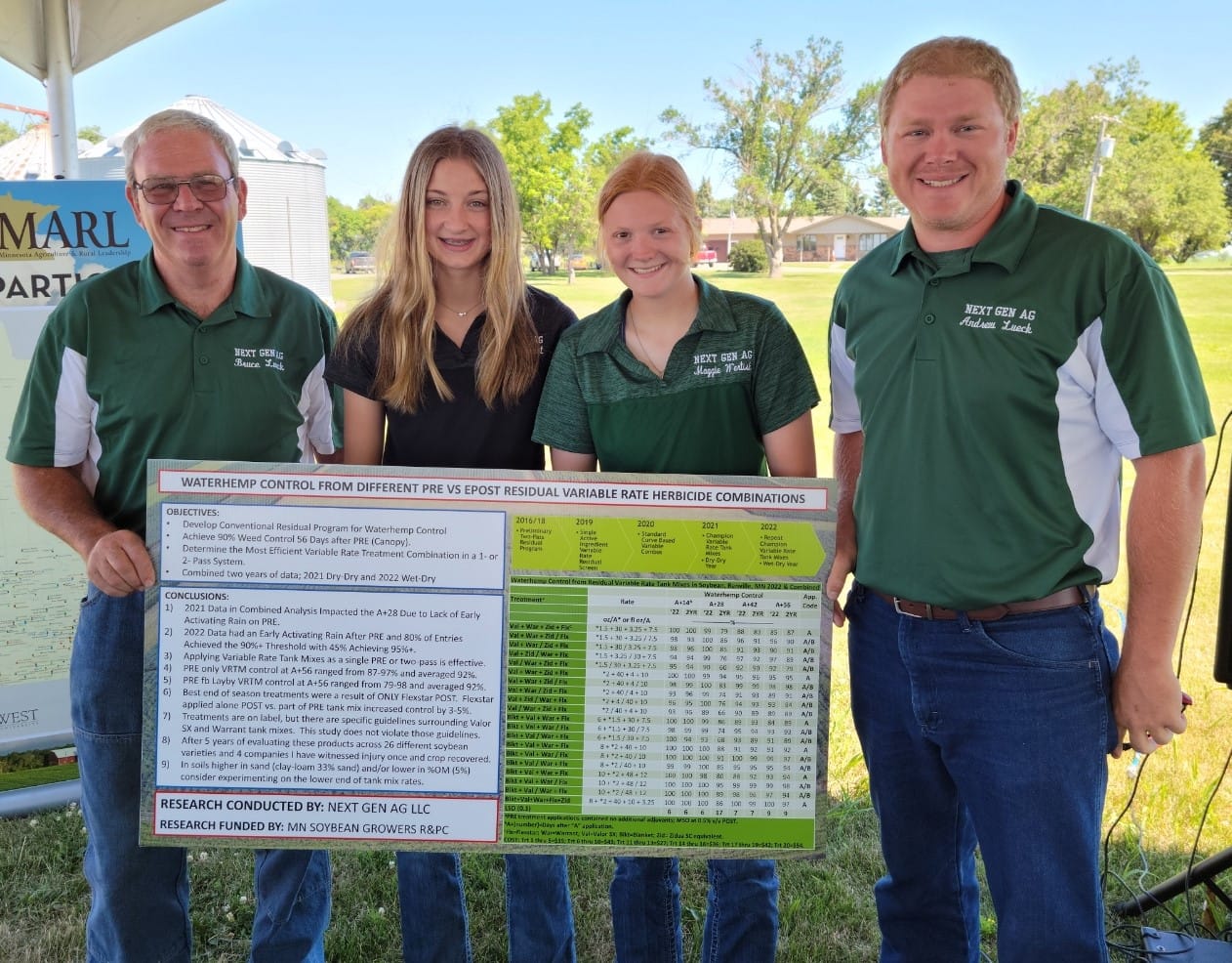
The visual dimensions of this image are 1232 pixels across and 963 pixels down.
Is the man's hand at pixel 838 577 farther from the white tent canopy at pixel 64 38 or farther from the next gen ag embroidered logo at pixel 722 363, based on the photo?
the white tent canopy at pixel 64 38

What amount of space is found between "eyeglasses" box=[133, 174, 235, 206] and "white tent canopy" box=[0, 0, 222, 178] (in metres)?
1.75

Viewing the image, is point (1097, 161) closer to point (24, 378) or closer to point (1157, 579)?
point (1157, 579)

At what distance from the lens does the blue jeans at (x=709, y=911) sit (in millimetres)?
2258

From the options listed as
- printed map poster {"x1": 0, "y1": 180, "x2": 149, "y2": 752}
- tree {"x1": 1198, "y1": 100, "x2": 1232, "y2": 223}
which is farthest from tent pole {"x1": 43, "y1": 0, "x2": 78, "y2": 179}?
tree {"x1": 1198, "y1": 100, "x2": 1232, "y2": 223}

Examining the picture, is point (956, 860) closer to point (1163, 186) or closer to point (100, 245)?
point (100, 245)

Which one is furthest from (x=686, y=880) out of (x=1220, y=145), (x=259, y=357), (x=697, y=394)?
(x=1220, y=145)

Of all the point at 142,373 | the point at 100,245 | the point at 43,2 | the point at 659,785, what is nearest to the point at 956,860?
the point at 659,785

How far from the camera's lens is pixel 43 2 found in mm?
3449

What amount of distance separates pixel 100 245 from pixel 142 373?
1.65m

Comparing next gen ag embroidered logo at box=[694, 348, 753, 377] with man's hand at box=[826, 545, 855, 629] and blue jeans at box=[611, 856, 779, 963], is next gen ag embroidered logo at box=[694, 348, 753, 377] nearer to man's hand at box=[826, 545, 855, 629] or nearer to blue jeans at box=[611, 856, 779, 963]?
man's hand at box=[826, 545, 855, 629]

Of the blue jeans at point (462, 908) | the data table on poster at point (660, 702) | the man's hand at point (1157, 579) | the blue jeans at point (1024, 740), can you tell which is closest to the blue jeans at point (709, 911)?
the blue jeans at point (462, 908)

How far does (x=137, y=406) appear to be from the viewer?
7.08 ft

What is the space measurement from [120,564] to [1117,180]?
17263 millimetres

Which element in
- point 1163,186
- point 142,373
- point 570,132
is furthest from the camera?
point 570,132
